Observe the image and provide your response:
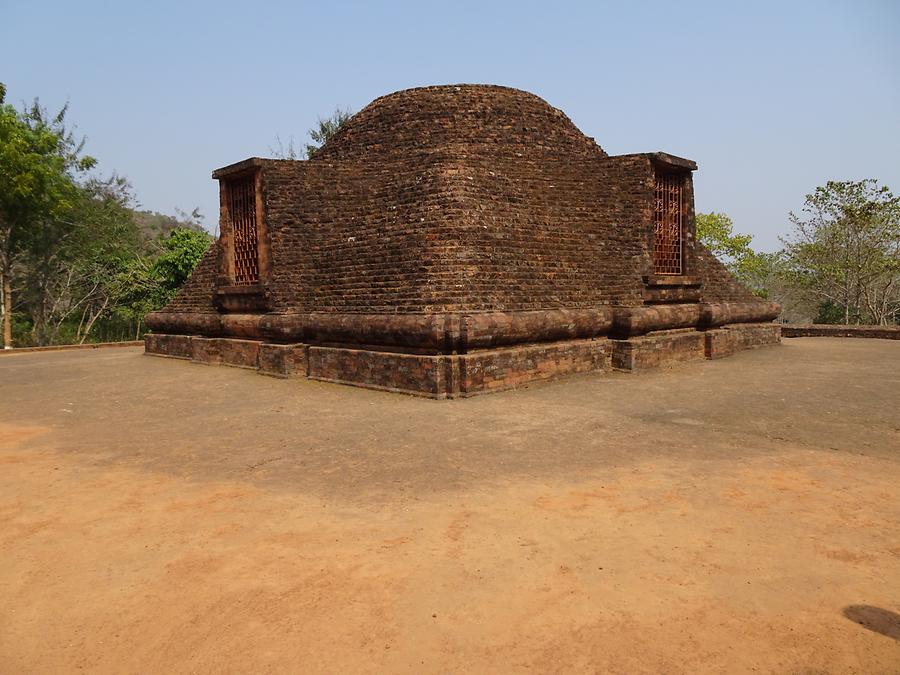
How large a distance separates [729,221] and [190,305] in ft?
89.3

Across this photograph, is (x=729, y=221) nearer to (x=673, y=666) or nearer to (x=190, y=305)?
(x=190, y=305)

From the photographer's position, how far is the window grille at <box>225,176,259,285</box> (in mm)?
10484

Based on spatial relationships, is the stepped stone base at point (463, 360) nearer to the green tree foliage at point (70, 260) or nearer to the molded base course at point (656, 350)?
the molded base course at point (656, 350)

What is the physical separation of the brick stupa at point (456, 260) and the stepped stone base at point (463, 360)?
0.03 m

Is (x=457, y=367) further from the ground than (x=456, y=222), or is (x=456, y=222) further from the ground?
(x=456, y=222)

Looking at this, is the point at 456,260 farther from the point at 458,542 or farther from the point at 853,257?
the point at 853,257

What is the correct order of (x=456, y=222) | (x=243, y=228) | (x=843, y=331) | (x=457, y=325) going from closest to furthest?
(x=457, y=325), (x=456, y=222), (x=243, y=228), (x=843, y=331)

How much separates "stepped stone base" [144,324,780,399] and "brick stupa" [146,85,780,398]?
3 centimetres

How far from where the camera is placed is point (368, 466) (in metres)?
4.18

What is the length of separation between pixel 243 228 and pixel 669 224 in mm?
8028

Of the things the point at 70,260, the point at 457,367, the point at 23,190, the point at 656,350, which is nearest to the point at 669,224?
the point at 656,350

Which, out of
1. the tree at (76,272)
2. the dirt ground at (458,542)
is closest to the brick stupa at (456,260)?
the dirt ground at (458,542)

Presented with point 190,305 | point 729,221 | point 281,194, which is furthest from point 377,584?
point 729,221

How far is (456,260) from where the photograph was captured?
758cm
